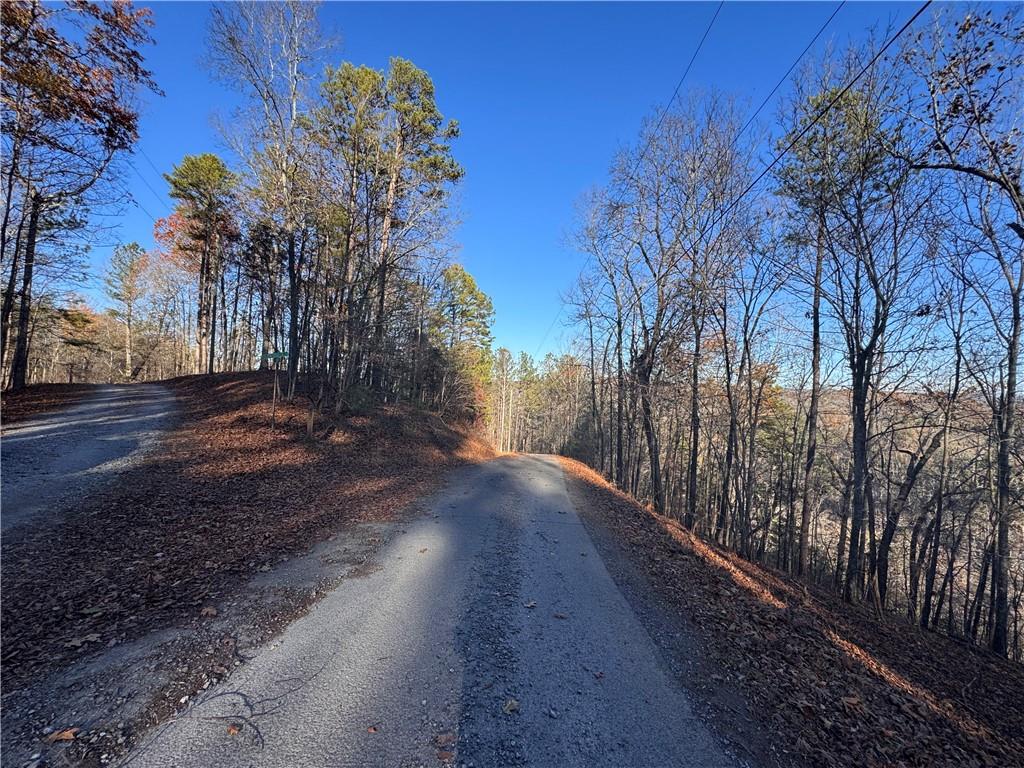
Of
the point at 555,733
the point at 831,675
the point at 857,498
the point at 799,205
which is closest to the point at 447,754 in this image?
the point at 555,733

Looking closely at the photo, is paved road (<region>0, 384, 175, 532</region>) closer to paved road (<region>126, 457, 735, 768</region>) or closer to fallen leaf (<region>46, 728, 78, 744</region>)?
fallen leaf (<region>46, 728, 78, 744</region>)

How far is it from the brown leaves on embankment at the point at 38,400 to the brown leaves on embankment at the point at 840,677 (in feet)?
48.0

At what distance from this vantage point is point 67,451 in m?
7.62

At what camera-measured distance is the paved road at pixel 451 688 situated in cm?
217

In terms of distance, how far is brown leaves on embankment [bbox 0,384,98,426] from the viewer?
9.91 meters

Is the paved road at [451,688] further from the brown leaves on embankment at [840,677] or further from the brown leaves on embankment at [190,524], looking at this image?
the brown leaves on embankment at [190,524]

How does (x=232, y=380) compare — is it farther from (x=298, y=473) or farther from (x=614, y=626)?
(x=614, y=626)

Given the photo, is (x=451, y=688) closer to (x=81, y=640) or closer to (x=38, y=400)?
(x=81, y=640)

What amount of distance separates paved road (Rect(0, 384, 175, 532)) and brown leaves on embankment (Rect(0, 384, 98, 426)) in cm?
39

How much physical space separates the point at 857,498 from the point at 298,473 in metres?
12.7

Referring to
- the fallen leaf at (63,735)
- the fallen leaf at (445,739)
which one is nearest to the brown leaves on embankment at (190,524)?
the fallen leaf at (63,735)

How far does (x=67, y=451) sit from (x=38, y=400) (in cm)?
716

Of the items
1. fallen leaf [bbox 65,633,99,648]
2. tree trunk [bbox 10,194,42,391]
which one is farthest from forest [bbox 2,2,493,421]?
fallen leaf [bbox 65,633,99,648]

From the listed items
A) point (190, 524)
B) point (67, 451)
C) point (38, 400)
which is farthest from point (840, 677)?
point (38, 400)
